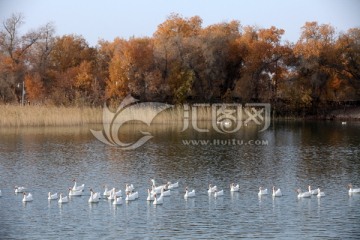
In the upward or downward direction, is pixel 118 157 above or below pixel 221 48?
below

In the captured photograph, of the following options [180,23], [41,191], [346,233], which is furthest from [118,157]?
[180,23]

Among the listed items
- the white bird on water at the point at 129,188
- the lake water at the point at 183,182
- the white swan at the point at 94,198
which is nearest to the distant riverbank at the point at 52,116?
the lake water at the point at 183,182

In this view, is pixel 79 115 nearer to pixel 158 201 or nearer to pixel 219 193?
pixel 219 193

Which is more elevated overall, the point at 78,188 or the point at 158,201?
the point at 78,188

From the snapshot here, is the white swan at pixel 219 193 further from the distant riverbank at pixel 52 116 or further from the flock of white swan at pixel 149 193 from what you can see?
the distant riverbank at pixel 52 116

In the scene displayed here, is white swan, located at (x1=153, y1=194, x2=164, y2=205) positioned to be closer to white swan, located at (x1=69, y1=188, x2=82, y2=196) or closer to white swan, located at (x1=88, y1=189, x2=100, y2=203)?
white swan, located at (x1=88, y1=189, x2=100, y2=203)

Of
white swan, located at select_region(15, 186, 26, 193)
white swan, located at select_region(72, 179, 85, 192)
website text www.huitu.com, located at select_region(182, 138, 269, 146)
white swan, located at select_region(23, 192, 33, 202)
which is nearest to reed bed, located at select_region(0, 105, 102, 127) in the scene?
website text www.huitu.com, located at select_region(182, 138, 269, 146)

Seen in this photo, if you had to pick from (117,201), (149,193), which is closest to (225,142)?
(149,193)

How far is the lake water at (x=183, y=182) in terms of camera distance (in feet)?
57.3

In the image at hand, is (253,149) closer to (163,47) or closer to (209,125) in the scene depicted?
(209,125)

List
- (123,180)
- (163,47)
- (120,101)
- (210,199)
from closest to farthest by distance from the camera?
(210,199) → (123,180) → (120,101) → (163,47)

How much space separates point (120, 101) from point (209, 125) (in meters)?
9.27

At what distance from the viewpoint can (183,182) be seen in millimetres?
24219

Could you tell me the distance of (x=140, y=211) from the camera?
63.7 feet
